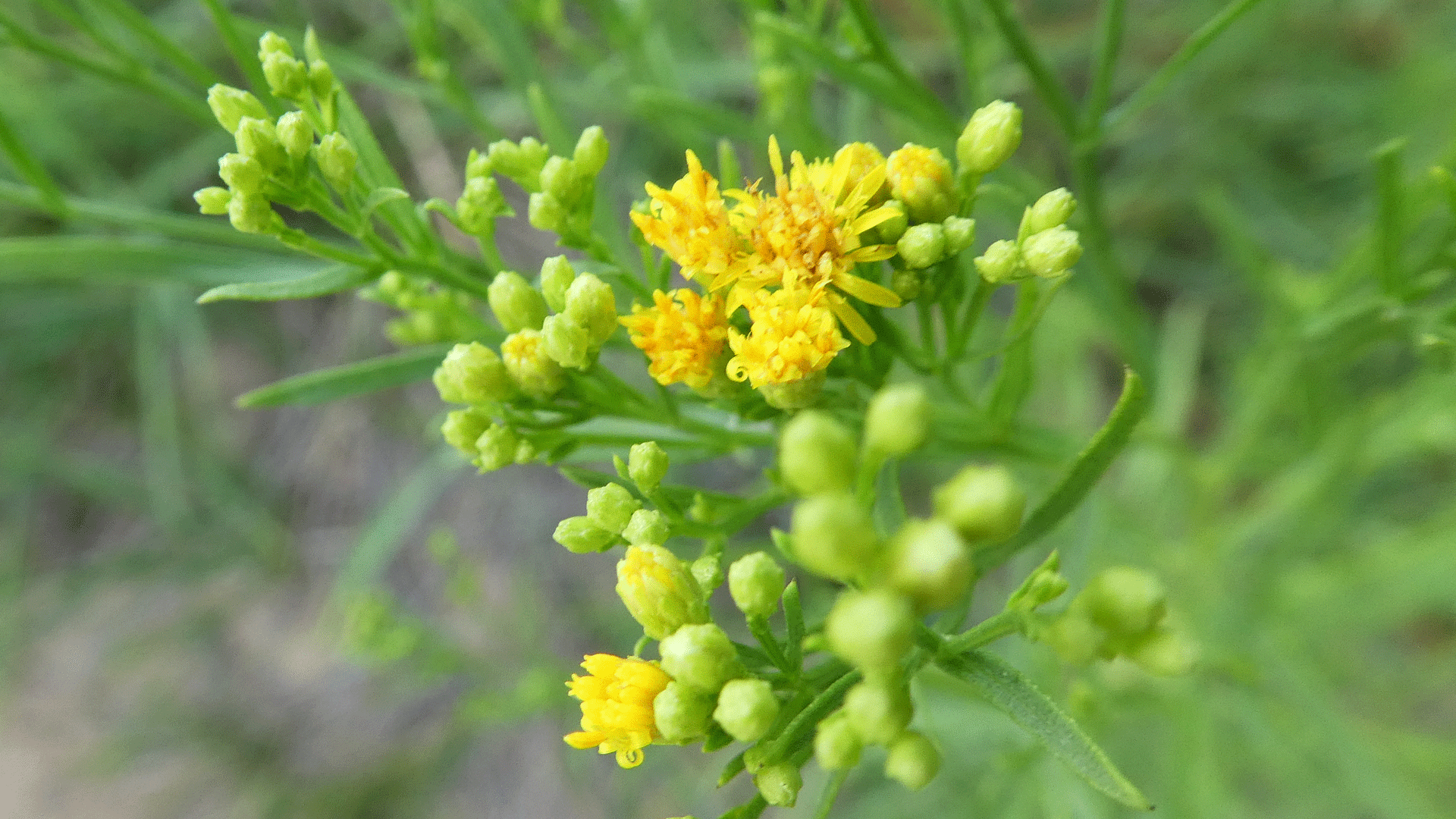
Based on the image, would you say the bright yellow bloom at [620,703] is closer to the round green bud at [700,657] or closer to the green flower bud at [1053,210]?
the round green bud at [700,657]

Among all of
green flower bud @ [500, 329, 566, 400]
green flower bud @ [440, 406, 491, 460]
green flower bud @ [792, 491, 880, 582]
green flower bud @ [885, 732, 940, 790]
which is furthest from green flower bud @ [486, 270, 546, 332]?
green flower bud @ [885, 732, 940, 790]

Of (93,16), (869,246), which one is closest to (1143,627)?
(869,246)

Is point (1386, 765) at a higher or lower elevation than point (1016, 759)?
lower

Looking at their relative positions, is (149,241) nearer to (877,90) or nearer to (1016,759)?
(877,90)

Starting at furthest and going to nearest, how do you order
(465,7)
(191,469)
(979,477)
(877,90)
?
(191,469) < (465,7) < (877,90) < (979,477)

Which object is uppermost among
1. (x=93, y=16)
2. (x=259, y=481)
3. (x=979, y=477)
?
(x=93, y=16)

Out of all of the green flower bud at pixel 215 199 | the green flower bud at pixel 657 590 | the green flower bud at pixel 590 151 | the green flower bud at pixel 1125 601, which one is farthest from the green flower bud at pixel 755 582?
the green flower bud at pixel 215 199

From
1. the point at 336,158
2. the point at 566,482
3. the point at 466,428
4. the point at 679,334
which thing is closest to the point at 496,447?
the point at 466,428
